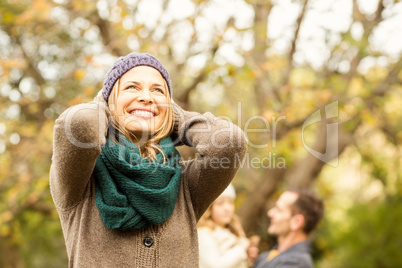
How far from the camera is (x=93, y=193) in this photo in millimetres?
1426

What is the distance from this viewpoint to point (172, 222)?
1.46 m

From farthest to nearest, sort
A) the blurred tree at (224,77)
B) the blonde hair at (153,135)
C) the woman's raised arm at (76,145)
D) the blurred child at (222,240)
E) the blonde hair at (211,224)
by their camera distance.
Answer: the blurred tree at (224,77)
the blonde hair at (211,224)
the blurred child at (222,240)
the blonde hair at (153,135)
the woman's raised arm at (76,145)

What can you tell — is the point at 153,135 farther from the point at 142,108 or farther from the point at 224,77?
the point at 224,77

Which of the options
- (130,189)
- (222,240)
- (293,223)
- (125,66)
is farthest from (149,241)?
(293,223)

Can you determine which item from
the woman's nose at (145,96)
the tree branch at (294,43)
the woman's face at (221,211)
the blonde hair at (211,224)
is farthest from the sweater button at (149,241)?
the tree branch at (294,43)

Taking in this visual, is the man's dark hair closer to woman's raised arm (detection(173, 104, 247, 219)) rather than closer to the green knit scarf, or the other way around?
woman's raised arm (detection(173, 104, 247, 219))

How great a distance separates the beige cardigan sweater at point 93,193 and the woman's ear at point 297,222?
66.6 inches

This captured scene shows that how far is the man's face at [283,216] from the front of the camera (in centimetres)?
309

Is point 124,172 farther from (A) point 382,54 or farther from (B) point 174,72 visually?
(A) point 382,54

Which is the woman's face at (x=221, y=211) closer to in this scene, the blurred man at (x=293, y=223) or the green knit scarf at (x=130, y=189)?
the blurred man at (x=293, y=223)

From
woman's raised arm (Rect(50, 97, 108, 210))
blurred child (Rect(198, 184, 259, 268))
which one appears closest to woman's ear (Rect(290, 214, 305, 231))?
blurred child (Rect(198, 184, 259, 268))

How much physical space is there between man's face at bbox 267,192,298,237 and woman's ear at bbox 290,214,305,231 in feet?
0.07

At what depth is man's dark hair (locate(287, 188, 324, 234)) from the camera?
310cm

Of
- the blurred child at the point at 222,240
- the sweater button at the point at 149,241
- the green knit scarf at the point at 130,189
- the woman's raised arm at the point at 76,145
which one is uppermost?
the woman's raised arm at the point at 76,145
